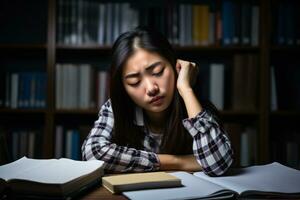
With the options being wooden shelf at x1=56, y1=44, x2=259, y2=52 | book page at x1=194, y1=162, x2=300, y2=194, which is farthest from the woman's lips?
wooden shelf at x1=56, y1=44, x2=259, y2=52

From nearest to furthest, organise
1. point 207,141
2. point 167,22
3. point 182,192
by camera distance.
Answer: point 182,192 < point 207,141 < point 167,22

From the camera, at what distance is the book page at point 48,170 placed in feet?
2.81

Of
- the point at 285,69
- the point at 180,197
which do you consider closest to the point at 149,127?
the point at 180,197

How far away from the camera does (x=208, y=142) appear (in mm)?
1176

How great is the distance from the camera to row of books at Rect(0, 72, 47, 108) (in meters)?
2.29

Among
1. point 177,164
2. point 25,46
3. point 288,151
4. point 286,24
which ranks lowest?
point 288,151

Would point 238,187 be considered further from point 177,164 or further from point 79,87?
point 79,87

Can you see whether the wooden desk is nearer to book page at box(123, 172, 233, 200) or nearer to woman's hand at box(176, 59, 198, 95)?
book page at box(123, 172, 233, 200)

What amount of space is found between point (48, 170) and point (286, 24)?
174 centimetres

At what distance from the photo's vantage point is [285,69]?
2.32 metres

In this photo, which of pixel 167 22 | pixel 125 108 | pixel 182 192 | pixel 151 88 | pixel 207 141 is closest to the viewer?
pixel 182 192

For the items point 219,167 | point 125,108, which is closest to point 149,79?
point 125,108

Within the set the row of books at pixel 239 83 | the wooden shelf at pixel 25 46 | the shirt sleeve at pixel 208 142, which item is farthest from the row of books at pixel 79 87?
the shirt sleeve at pixel 208 142

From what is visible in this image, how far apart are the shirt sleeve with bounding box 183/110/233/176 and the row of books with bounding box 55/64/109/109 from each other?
3.79ft
